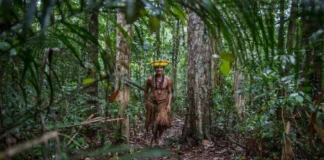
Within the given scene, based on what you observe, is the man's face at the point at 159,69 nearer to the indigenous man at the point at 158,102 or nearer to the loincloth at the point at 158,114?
the indigenous man at the point at 158,102

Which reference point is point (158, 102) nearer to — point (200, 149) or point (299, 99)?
point (200, 149)

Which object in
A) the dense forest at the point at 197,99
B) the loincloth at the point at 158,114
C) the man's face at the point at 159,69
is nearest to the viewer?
the dense forest at the point at 197,99

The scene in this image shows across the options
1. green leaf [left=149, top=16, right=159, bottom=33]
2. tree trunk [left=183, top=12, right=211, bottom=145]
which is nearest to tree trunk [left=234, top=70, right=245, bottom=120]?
tree trunk [left=183, top=12, right=211, bottom=145]

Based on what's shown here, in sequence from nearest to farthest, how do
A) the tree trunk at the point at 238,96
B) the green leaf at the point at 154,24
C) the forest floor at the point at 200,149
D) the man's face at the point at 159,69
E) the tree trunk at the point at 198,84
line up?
1. the green leaf at the point at 154,24
2. the forest floor at the point at 200,149
3. the tree trunk at the point at 198,84
4. the man's face at the point at 159,69
5. the tree trunk at the point at 238,96

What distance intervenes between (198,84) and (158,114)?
3.45 feet

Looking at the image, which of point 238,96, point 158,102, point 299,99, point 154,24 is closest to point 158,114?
point 158,102

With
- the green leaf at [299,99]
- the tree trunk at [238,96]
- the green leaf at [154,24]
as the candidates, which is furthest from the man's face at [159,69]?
the green leaf at [154,24]

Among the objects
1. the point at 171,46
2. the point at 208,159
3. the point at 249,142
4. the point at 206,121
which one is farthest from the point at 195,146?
the point at 171,46

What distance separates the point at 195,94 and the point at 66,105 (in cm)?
266

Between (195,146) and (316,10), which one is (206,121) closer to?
(195,146)

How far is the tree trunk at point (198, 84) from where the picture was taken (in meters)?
5.75

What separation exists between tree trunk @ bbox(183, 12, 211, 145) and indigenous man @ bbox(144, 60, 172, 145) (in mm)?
498

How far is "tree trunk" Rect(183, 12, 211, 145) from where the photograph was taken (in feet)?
18.9

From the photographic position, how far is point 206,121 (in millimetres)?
6023
